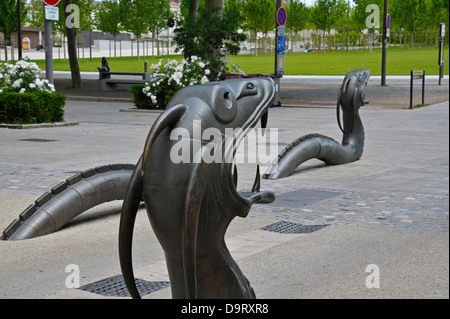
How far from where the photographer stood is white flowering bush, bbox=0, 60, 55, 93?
17578 millimetres

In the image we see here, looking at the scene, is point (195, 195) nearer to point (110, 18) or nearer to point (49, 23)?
point (49, 23)

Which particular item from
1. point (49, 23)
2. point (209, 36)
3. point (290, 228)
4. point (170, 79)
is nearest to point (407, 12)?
point (209, 36)

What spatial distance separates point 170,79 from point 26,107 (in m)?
4.96

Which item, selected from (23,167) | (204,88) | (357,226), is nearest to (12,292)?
(204,88)

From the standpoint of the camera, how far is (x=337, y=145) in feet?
36.1

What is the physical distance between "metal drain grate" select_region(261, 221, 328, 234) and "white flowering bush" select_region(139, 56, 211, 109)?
533 inches

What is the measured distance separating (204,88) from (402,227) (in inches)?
157

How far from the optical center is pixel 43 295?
4.93 meters

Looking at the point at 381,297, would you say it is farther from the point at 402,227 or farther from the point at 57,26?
the point at 57,26

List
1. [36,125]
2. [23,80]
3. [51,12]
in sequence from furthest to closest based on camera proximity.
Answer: [23,80] < [51,12] < [36,125]

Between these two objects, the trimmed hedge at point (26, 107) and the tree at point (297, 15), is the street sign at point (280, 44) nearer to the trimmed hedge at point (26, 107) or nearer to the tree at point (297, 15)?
the trimmed hedge at point (26, 107)

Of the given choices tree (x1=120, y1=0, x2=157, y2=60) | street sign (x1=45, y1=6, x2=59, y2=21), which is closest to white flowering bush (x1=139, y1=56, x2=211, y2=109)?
street sign (x1=45, y1=6, x2=59, y2=21)

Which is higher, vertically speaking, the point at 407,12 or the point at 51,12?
the point at 407,12

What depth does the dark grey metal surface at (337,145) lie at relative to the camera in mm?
10086
